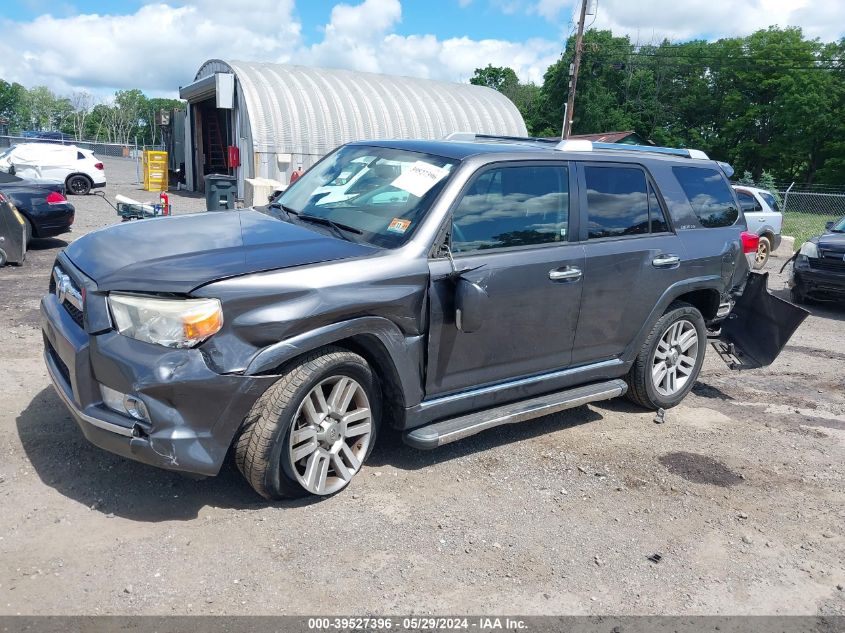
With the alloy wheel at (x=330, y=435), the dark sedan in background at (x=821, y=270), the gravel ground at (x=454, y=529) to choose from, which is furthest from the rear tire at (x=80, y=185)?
the alloy wheel at (x=330, y=435)

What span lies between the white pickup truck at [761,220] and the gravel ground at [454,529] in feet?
34.8

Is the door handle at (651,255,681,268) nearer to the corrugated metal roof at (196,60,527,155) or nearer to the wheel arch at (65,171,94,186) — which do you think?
the corrugated metal roof at (196,60,527,155)

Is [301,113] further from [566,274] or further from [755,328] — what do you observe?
[566,274]

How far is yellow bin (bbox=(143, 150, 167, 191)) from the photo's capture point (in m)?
26.5

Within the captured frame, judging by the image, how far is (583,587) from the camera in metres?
3.40

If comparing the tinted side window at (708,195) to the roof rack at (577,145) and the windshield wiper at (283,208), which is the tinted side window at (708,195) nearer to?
the roof rack at (577,145)

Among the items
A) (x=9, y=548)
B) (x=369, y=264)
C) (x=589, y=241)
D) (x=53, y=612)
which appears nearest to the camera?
(x=53, y=612)

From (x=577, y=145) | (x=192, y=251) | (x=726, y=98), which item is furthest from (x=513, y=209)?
(x=726, y=98)

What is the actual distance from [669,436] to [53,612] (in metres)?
4.10

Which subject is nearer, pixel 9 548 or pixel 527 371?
pixel 9 548

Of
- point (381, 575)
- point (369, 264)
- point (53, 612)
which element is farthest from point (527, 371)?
point (53, 612)

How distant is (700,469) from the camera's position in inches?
190

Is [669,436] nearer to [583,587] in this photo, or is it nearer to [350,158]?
[583,587]

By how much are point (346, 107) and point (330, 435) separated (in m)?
23.1
